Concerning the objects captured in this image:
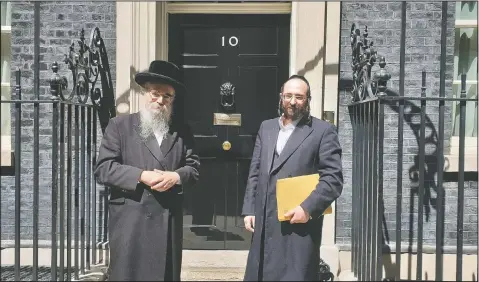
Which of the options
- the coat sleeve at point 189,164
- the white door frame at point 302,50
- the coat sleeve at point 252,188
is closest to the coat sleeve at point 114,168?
the coat sleeve at point 189,164

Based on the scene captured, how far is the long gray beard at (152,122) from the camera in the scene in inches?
137

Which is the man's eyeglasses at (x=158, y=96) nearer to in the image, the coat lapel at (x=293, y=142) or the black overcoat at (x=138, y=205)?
the black overcoat at (x=138, y=205)

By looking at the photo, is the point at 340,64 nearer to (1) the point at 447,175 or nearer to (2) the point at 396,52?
(2) the point at 396,52

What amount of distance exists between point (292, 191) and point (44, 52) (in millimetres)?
3042

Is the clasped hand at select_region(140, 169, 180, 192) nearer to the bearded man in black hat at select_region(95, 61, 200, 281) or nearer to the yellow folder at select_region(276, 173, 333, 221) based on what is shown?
the bearded man in black hat at select_region(95, 61, 200, 281)

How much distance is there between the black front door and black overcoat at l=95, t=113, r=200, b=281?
1.71 m

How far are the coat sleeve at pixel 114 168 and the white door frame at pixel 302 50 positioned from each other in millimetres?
1481

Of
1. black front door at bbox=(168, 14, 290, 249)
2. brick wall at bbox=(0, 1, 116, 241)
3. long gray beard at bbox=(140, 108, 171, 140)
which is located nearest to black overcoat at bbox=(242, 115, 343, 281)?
long gray beard at bbox=(140, 108, 171, 140)

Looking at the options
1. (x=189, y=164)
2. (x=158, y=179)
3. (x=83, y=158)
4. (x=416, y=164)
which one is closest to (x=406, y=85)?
(x=416, y=164)

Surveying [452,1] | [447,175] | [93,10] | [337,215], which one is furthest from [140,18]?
[447,175]

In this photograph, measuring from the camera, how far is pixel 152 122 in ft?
11.5

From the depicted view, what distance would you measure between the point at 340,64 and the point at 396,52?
55cm

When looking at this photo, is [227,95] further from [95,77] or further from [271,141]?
[271,141]

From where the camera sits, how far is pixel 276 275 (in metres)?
3.44
